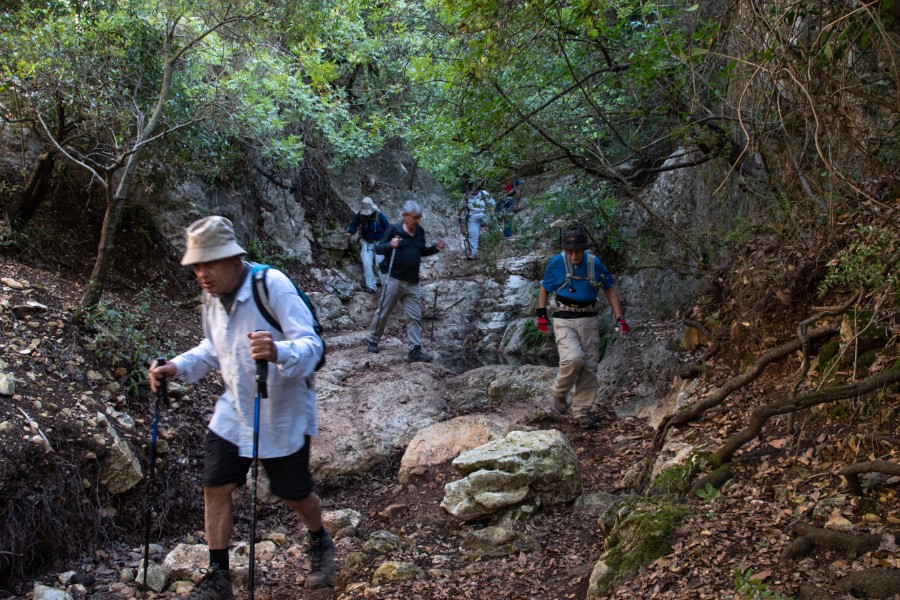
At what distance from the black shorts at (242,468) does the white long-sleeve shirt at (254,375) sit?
0.17 feet

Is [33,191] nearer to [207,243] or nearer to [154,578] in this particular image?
[154,578]


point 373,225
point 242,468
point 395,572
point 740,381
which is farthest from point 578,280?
point 373,225

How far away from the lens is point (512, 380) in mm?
8789

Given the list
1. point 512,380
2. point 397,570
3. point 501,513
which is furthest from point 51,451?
point 512,380

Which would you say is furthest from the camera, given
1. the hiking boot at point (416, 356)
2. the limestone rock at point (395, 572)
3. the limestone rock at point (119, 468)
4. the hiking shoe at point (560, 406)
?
the hiking boot at point (416, 356)

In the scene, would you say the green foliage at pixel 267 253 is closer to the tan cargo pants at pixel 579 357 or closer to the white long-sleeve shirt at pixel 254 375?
the tan cargo pants at pixel 579 357

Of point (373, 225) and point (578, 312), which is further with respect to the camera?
point (373, 225)

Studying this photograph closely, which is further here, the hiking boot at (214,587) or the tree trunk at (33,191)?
the tree trunk at (33,191)

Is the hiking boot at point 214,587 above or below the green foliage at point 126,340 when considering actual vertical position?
below

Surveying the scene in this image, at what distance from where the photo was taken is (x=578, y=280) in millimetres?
7121

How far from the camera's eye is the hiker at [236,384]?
345 centimetres

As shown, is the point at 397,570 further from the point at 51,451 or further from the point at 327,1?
the point at 327,1

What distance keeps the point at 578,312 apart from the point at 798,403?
10.8ft

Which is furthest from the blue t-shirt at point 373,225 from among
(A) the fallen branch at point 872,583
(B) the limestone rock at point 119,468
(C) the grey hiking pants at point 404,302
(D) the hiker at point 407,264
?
(A) the fallen branch at point 872,583
